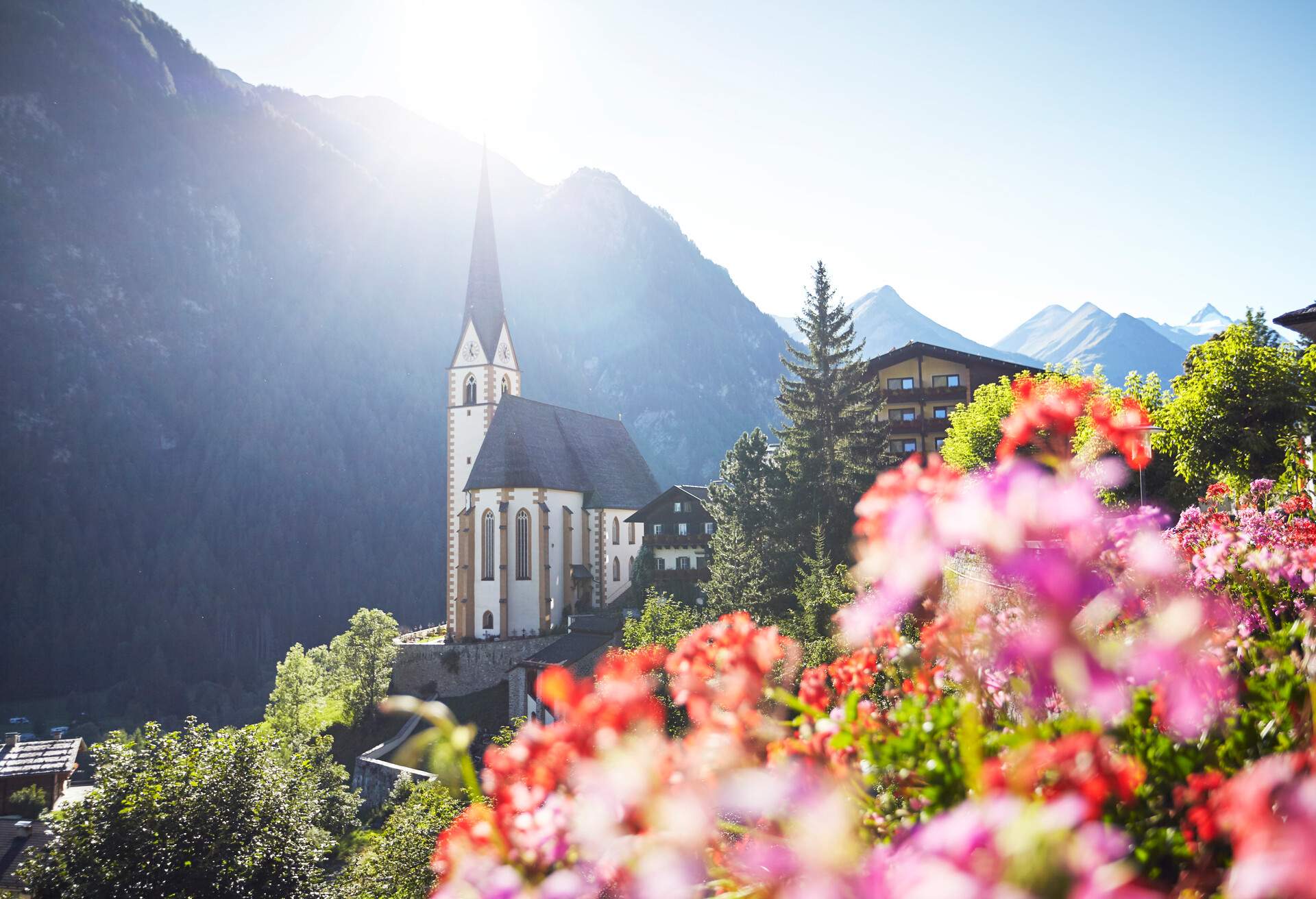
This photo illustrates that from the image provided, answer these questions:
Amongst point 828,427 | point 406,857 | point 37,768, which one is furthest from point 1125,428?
point 37,768

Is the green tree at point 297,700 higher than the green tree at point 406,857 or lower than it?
lower

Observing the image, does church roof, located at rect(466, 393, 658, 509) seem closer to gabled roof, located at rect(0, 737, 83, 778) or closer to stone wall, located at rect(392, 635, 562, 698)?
stone wall, located at rect(392, 635, 562, 698)

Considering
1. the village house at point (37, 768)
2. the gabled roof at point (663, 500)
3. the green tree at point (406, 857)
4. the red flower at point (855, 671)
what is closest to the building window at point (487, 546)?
the gabled roof at point (663, 500)

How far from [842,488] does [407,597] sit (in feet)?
351

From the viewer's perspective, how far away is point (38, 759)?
3512 centimetres

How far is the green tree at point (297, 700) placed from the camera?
1331 inches

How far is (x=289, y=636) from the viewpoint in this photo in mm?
106250

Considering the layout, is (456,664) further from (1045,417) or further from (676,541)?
(1045,417)

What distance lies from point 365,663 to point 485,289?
2190 centimetres

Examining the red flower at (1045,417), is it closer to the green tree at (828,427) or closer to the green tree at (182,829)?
the green tree at (182,829)

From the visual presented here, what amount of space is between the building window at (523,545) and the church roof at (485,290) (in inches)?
423

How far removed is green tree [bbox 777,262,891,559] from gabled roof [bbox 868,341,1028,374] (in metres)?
5.43

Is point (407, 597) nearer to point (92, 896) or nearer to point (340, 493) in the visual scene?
point (340, 493)

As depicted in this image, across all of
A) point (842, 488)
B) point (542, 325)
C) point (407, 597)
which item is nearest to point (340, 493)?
point (407, 597)
